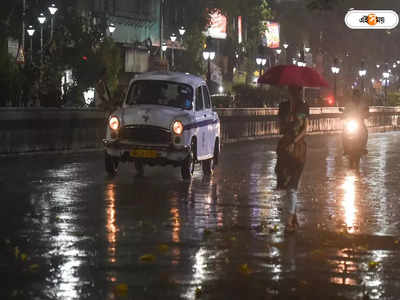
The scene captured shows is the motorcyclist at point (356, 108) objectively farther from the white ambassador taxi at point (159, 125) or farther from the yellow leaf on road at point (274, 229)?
the yellow leaf on road at point (274, 229)

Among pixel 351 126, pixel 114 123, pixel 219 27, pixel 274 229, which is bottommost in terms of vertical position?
pixel 274 229

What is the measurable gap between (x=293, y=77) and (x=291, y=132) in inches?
27.4

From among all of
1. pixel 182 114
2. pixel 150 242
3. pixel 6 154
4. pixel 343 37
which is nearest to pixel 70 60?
pixel 6 154

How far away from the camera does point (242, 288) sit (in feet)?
30.0

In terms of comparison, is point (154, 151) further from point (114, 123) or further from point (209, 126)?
point (209, 126)

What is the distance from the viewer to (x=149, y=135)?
21203 mm

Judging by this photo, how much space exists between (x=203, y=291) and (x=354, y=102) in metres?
18.3

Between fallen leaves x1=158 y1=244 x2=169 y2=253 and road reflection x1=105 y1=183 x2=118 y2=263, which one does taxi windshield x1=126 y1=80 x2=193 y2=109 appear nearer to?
road reflection x1=105 y1=183 x2=118 y2=263

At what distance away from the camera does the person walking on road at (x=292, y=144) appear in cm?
1384

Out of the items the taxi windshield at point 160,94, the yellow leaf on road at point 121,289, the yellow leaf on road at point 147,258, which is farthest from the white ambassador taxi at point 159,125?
the yellow leaf on road at point 121,289

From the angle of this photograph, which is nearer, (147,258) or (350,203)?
(147,258)

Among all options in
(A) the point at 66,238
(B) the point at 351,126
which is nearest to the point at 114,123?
(B) the point at 351,126

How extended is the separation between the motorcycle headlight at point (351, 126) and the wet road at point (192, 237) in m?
4.25

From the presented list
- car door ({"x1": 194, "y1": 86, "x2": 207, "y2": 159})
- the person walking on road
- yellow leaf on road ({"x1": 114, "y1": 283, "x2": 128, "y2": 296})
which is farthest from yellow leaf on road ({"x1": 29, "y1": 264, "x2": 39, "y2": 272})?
car door ({"x1": 194, "y1": 86, "x2": 207, "y2": 159})
